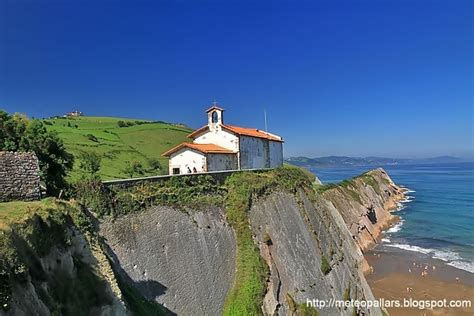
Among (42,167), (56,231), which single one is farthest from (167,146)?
(56,231)

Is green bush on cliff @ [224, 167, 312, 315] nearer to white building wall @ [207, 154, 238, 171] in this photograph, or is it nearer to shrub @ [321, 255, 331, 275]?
white building wall @ [207, 154, 238, 171]

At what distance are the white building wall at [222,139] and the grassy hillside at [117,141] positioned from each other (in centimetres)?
1274

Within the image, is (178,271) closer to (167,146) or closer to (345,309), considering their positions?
(345,309)

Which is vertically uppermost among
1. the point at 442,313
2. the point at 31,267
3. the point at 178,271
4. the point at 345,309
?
the point at 31,267

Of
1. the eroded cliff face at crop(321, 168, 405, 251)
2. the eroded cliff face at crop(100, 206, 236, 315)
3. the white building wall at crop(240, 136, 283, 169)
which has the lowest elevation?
the eroded cliff face at crop(321, 168, 405, 251)

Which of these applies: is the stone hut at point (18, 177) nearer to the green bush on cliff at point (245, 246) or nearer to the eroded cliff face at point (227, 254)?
the eroded cliff face at point (227, 254)

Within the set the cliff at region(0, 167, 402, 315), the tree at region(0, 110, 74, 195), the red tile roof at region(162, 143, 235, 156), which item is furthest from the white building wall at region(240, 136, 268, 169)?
the tree at region(0, 110, 74, 195)

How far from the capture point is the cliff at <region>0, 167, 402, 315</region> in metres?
11.6

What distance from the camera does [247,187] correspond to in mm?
26797

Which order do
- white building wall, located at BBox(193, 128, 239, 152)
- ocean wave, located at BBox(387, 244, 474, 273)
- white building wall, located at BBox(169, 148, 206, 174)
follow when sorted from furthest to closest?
ocean wave, located at BBox(387, 244, 474, 273) < white building wall, located at BBox(193, 128, 239, 152) < white building wall, located at BBox(169, 148, 206, 174)

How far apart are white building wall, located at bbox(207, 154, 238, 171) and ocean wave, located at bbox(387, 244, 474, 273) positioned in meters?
32.5

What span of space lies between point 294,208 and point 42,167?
19.9 meters

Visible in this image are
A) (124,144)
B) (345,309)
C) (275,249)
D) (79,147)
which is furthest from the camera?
(124,144)

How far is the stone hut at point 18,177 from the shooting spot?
12.8 metres
